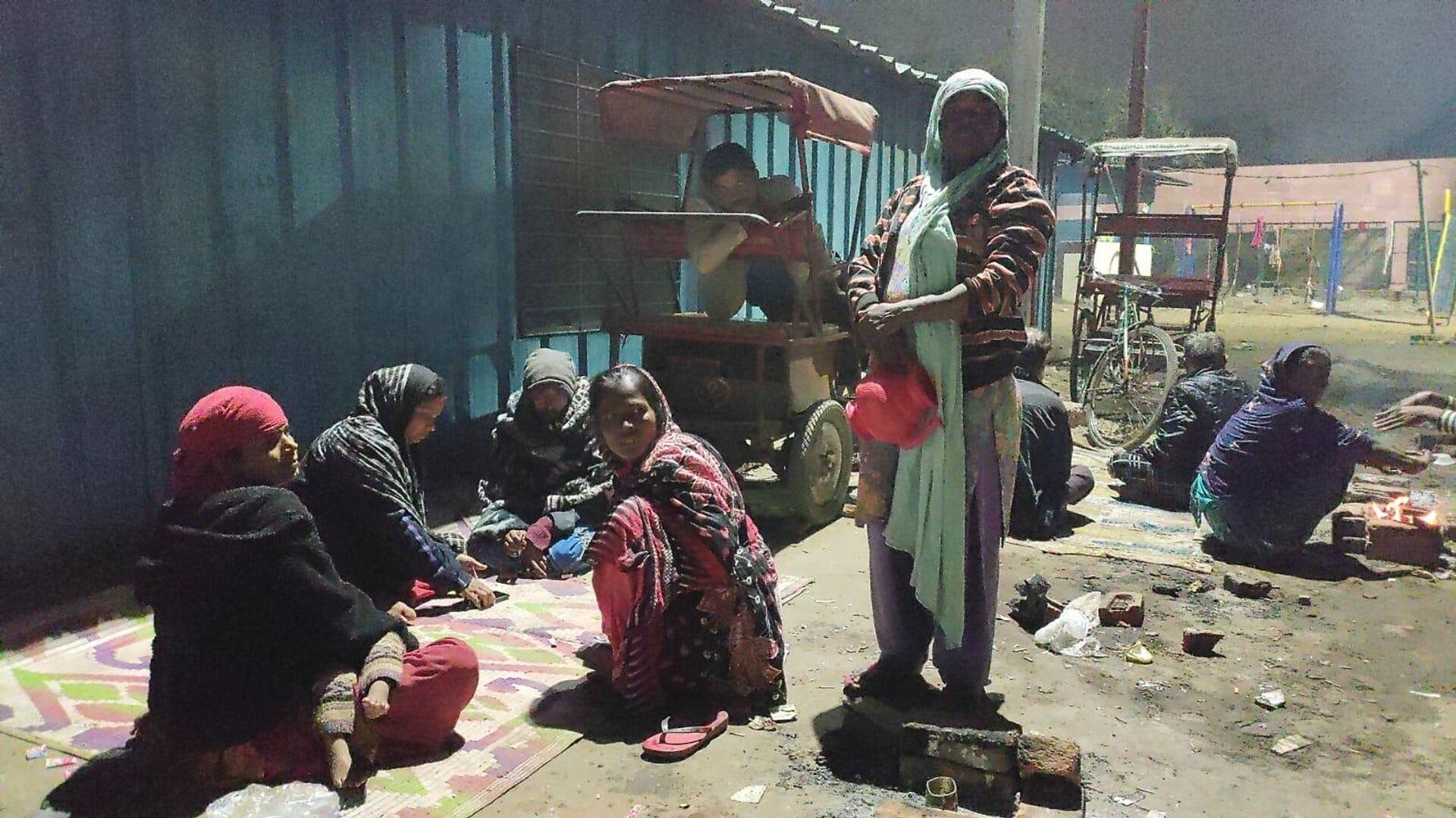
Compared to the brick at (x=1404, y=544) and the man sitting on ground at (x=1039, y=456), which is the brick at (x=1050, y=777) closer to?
the man sitting on ground at (x=1039, y=456)

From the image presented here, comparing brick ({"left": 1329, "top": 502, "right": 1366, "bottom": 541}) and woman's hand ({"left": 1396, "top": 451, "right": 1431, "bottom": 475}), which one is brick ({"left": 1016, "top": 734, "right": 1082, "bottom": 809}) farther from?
brick ({"left": 1329, "top": 502, "right": 1366, "bottom": 541})

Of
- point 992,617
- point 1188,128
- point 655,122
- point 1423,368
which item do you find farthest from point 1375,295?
point 992,617

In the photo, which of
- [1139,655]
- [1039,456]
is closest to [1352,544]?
[1039,456]

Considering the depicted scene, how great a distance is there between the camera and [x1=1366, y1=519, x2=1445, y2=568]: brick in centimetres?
570

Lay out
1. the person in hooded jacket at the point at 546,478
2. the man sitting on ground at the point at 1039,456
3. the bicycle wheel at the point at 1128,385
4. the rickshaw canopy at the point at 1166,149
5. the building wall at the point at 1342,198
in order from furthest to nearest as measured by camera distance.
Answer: the building wall at the point at 1342,198 < the rickshaw canopy at the point at 1166,149 < the bicycle wheel at the point at 1128,385 < the man sitting on ground at the point at 1039,456 < the person in hooded jacket at the point at 546,478

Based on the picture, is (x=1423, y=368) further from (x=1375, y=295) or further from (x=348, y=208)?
(x=1375, y=295)

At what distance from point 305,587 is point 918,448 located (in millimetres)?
1995

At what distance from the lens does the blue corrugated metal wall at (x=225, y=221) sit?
4.29 m

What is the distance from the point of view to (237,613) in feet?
9.37

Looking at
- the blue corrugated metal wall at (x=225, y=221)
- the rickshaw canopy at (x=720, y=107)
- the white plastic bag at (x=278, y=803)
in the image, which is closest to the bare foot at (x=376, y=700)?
the white plastic bag at (x=278, y=803)

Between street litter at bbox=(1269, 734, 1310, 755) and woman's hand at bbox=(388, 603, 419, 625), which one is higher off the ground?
woman's hand at bbox=(388, 603, 419, 625)

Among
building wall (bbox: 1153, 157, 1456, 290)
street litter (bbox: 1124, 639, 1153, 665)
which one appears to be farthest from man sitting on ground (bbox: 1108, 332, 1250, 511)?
building wall (bbox: 1153, 157, 1456, 290)

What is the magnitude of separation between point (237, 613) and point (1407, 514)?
6.19m

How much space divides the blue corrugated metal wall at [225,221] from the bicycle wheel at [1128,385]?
5.68 m
